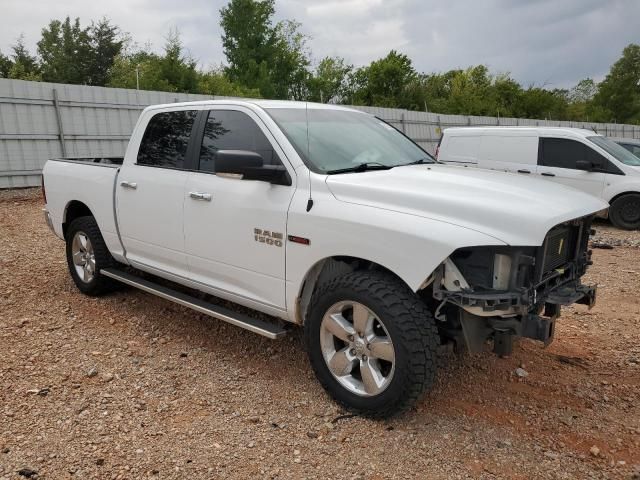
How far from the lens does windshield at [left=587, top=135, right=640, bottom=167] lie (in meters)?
9.65

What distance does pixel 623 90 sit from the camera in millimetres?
48719

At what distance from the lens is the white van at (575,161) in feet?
31.2

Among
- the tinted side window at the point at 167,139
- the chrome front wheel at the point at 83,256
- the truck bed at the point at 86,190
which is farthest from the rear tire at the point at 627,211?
the chrome front wheel at the point at 83,256

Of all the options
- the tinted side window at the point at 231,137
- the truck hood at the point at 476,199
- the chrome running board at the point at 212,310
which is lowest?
the chrome running board at the point at 212,310

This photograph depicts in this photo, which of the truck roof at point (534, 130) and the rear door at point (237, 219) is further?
the truck roof at point (534, 130)

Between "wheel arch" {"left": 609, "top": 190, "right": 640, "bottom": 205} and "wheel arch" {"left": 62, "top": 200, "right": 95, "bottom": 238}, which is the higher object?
"wheel arch" {"left": 62, "top": 200, "right": 95, "bottom": 238}

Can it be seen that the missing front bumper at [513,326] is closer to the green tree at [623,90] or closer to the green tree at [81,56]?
the green tree at [81,56]

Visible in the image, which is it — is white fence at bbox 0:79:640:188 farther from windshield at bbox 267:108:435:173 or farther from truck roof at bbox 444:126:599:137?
windshield at bbox 267:108:435:173

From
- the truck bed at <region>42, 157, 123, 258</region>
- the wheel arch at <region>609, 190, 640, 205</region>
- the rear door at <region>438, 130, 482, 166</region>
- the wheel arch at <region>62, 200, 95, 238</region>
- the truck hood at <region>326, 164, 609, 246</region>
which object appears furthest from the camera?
the rear door at <region>438, 130, 482, 166</region>

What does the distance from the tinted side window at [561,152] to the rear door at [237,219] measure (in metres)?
7.58

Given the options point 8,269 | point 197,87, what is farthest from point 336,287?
point 197,87

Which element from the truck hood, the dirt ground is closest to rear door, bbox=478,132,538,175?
the dirt ground

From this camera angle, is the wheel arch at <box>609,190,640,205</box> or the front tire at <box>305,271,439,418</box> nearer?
the front tire at <box>305,271,439,418</box>

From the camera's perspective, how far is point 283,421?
3221 mm
